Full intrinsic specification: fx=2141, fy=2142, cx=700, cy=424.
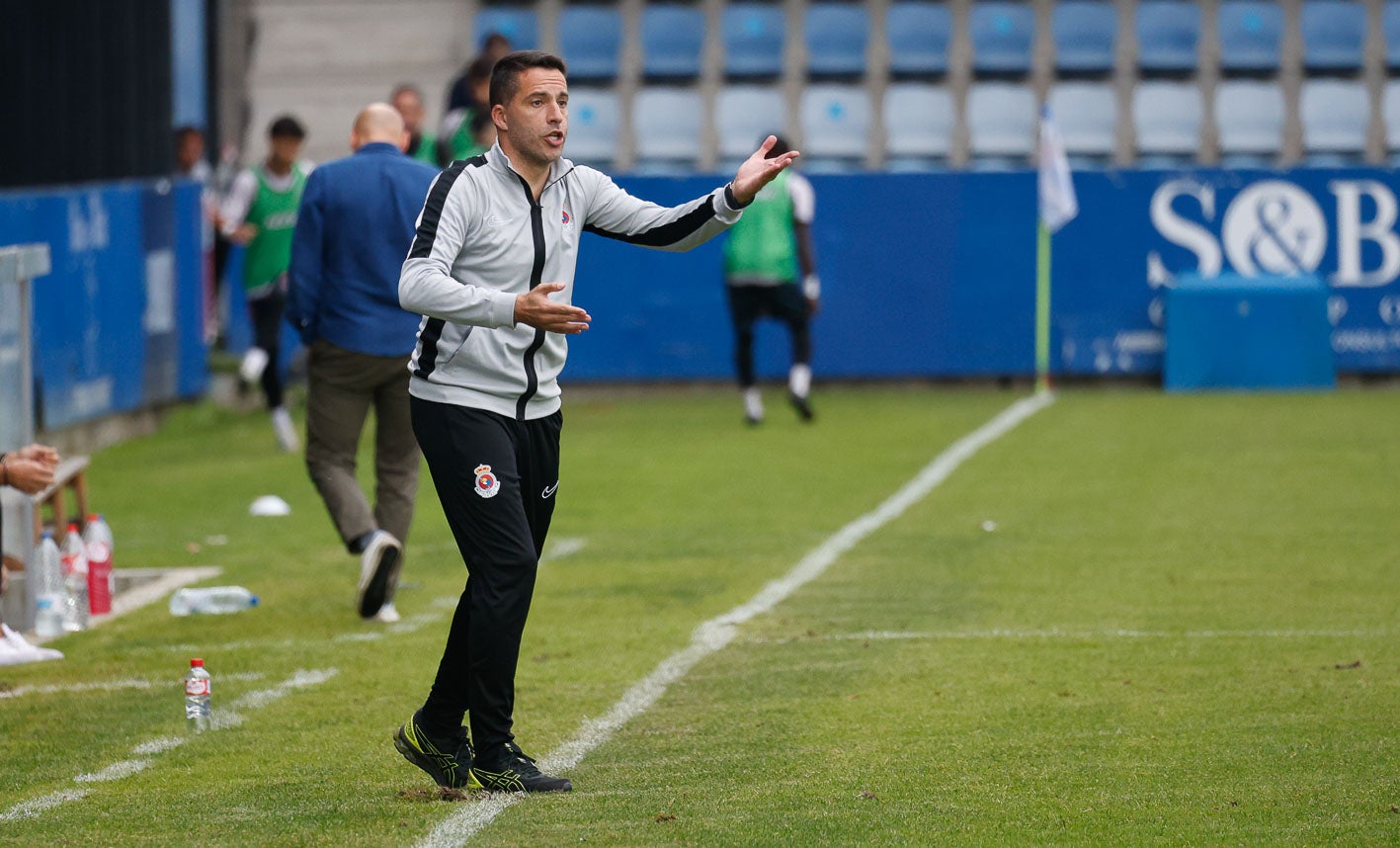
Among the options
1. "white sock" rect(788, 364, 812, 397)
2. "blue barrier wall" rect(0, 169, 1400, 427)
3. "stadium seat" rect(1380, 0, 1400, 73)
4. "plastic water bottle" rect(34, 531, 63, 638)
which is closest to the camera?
"plastic water bottle" rect(34, 531, 63, 638)

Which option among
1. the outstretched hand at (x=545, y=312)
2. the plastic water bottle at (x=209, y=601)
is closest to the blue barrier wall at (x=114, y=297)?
the plastic water bottle at (x=209, y=601)

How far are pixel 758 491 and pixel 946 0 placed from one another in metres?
13.1

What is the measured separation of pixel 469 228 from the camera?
551cm

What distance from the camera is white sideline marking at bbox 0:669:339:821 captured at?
5613 millimetres

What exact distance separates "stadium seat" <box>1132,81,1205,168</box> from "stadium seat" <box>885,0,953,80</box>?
7.33ft

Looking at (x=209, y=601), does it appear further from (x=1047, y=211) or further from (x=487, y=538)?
(x=1047, y=211)

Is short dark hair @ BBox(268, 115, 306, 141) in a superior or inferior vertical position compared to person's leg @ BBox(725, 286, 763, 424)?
superior

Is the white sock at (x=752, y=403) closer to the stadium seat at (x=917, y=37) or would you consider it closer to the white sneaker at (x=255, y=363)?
the white sneaker at (x=255, y=363)

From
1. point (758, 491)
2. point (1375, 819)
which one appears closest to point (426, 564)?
point (758, 491)

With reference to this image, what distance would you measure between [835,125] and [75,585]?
1539 cm

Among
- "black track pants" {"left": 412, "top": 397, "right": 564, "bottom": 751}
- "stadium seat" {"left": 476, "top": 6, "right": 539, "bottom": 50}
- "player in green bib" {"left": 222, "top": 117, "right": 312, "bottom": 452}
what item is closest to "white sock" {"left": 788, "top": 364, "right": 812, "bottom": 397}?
"player in green bib" {"left": 222, "top": 117, "right": 312, "bottom": 452}

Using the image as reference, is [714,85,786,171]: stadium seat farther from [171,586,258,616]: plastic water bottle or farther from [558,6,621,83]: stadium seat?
[171,586,258,616]: plastic water bottle

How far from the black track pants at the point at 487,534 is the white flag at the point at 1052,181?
39.2 ft

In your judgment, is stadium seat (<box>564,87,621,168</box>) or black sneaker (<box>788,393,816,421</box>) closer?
black sneaker (<box>788,393,816,421</box>)
